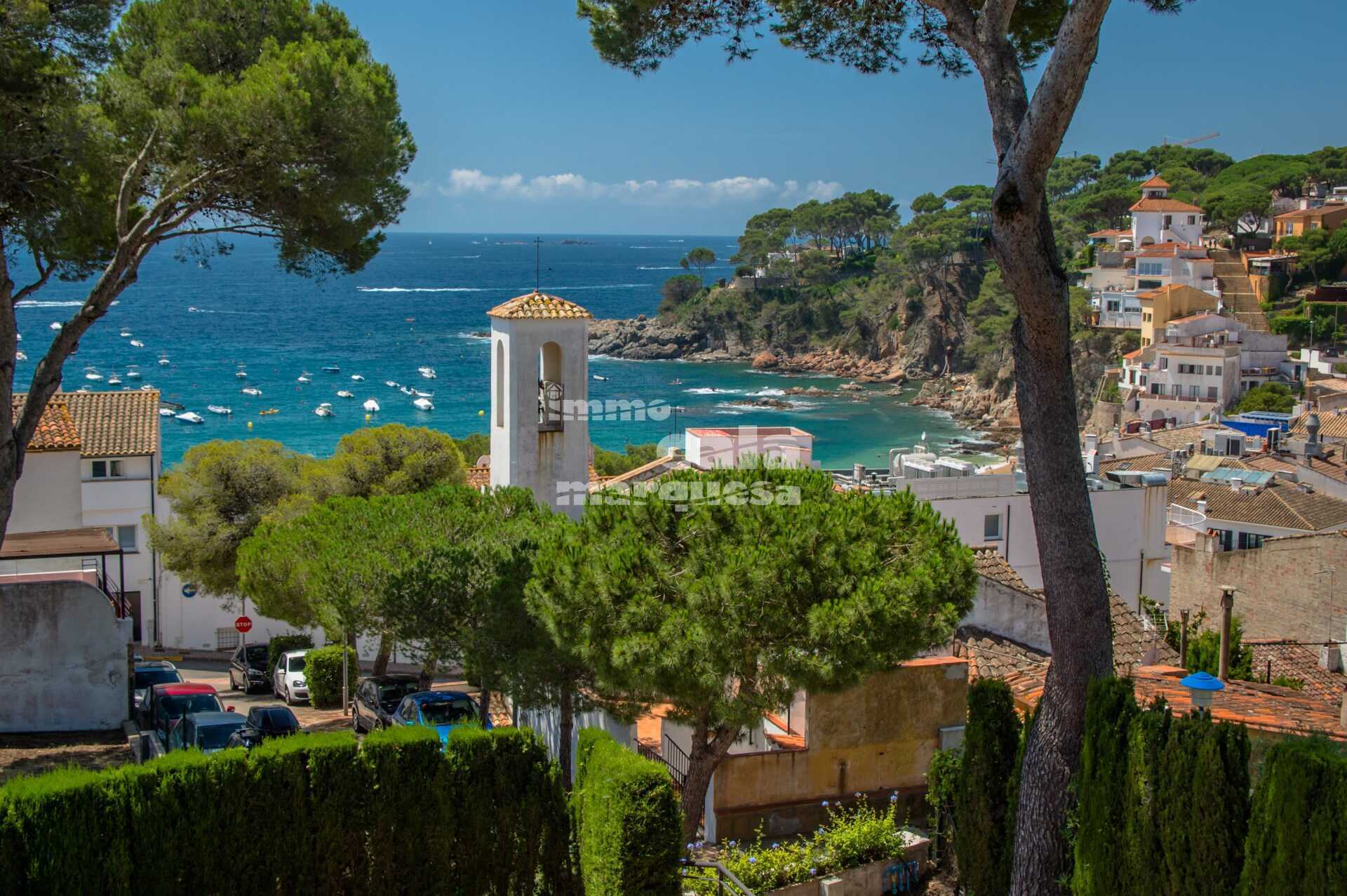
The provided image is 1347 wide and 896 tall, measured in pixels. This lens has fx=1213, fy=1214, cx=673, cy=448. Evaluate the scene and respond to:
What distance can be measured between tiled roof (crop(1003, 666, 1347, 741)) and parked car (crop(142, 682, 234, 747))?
10424 millimetres

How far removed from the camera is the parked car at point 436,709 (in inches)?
605

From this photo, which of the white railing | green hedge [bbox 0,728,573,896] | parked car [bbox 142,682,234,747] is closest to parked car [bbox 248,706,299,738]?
parked car [bbox 142,682,234,747]

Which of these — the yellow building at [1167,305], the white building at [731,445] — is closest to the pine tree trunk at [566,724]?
the white building at [731,445]

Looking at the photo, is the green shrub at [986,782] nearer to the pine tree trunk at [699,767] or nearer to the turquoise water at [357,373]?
the pine tree trunk at [699,767]

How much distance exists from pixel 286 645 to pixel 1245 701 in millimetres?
18770

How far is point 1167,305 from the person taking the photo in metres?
86.4

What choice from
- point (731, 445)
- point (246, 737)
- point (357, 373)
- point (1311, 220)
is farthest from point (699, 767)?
point (357, 373)

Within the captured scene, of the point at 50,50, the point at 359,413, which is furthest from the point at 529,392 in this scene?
the point at 359,413

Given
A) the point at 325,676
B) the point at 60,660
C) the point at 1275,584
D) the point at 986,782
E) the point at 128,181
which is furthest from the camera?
the point at 1275,584

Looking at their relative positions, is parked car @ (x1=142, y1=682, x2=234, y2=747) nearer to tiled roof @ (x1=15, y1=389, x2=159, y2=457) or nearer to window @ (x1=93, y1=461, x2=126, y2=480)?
window @ (x1=93, y1=461, x2=126, y2=480)

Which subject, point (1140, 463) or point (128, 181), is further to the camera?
point (1140, 463)

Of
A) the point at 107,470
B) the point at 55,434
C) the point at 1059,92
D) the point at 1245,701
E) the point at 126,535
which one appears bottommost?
the point at 126,535

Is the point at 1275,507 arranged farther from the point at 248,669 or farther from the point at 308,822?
the point at 308,822

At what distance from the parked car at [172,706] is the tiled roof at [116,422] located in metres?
14.2
